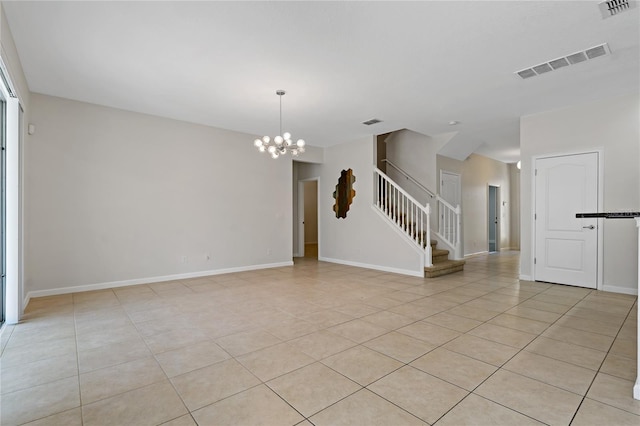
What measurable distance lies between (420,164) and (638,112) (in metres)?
4.01

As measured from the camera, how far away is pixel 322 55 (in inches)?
139

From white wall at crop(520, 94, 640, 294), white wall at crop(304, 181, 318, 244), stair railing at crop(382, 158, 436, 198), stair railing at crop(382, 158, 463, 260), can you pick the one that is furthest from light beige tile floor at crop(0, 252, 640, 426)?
white wall at crop(304, 181, 318, 244)

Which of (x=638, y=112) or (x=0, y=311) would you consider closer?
(x=0, y=311)

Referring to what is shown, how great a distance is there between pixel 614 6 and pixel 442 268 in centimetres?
459

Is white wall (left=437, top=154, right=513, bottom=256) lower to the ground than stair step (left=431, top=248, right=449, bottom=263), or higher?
higher

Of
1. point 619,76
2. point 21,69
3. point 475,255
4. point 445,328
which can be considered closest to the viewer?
point 445,328

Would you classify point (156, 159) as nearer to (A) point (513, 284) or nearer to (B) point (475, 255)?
(A) point (513, 284)

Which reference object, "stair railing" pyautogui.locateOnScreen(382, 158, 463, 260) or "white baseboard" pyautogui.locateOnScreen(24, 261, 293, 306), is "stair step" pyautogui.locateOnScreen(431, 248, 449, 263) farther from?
"white baseboard" pyautogui.locateOnScreen(24, 261, 293, 306)

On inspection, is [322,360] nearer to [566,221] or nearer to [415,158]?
[566,221]

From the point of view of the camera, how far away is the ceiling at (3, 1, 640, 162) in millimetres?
2822

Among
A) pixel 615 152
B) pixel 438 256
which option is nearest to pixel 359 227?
pixel 438 256

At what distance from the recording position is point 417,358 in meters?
2.62

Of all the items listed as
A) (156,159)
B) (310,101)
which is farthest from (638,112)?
(156,159)

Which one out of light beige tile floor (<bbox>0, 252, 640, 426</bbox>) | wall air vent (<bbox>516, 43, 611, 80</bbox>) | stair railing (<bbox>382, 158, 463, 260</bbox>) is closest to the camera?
light beige tile floor (<bbox>0, 252, 640, 426</bbox>)
